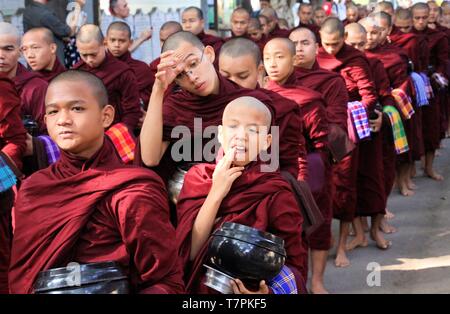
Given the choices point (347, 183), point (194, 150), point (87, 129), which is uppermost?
point (87, 129)

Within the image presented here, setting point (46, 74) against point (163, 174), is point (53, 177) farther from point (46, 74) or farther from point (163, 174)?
point (46, 74)

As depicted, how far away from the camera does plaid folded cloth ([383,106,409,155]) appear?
21.6 feet

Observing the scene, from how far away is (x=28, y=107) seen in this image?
481 centimetres

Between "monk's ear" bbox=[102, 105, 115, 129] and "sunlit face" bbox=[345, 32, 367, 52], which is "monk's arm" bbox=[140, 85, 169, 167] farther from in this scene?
"sunlit face" bbox=[345, 32, 367, 52]

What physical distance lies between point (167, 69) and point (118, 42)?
344 cm

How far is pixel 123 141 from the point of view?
4.75m

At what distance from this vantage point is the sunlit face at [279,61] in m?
4.68

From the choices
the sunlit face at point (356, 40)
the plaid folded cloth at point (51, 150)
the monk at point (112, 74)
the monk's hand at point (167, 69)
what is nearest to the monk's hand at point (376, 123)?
the sunlit face at point (356, 40)

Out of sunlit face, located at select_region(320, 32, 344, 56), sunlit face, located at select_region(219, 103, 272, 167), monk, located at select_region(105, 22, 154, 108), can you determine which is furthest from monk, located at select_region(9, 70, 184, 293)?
monk, located at select_region(105, 22, 154, 108)

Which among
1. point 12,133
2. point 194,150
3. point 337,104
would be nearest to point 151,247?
point 194,150

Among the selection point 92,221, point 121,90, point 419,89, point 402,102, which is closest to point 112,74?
point 121,90

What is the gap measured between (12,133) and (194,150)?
115 centimetres

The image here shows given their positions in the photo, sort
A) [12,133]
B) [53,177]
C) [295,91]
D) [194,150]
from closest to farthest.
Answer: [53,177], [194,150], [12,133], [295,91]

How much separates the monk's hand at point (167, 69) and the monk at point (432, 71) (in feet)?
20.3
